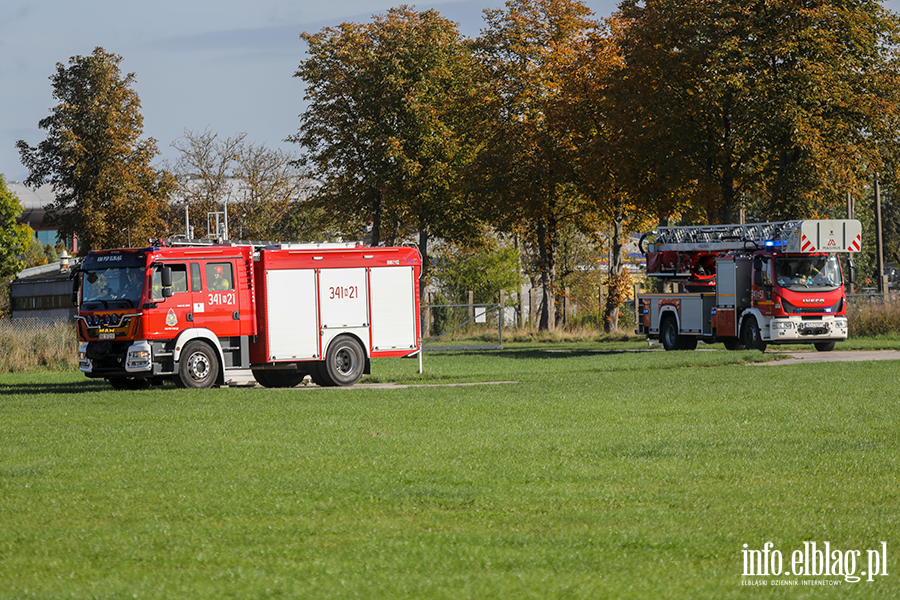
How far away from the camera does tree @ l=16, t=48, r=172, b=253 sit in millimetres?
50406

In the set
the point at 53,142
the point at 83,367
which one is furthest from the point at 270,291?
the point at 53,142

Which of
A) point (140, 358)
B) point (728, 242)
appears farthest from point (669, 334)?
point (140, 358)

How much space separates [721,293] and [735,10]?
30.3ft

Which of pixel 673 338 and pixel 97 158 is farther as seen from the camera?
pixel 97 158

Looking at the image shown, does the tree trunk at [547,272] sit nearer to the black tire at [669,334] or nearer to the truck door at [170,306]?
the black tire at [669,334]

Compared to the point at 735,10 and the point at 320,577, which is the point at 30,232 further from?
the point at 320,577

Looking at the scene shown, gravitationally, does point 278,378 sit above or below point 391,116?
below

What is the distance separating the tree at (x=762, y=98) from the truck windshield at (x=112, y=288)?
1971cm

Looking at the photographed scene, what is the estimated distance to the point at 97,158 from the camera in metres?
51.0

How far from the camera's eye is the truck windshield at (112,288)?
880 inches

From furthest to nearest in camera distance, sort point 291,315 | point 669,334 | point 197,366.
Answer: point 669,334 → point 291,315 → point 197,366

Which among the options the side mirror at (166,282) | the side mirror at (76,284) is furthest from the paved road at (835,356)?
the side mirror at (76,284)

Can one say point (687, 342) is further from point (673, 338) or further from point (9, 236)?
point (9, 236)

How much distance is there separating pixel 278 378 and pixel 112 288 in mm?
4512
